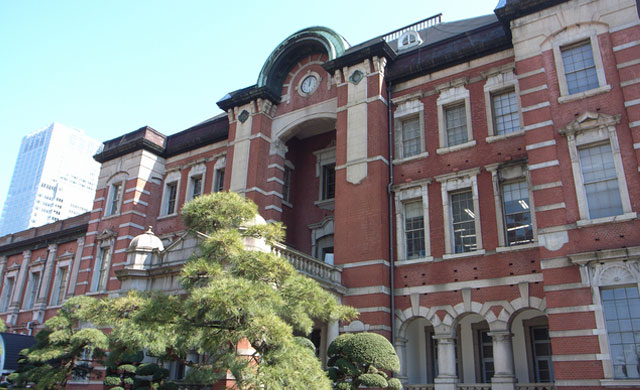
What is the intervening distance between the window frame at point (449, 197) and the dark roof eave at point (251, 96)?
8376 millimetres

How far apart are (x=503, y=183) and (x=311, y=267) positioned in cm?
640

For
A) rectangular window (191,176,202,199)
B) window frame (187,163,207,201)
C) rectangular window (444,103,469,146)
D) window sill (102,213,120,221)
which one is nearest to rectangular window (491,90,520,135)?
rectangular window (444,103,469,146)

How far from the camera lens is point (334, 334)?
53.5ft

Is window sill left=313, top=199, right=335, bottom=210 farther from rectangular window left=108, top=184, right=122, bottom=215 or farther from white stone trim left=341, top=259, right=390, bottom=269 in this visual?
rectangular window left=108, top=184, right=122, bottom=215

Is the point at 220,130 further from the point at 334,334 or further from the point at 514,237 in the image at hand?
the point at 514,237

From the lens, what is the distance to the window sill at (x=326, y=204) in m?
21.3

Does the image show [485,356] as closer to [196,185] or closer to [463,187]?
[463,187]

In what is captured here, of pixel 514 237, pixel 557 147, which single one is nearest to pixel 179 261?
pixel 514 237

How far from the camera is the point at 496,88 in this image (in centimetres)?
1738

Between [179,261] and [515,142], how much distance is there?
10.6m

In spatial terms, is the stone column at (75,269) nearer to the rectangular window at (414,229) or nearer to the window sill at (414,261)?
the window sill at (414,261)

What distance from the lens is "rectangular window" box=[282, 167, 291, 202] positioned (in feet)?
73.7

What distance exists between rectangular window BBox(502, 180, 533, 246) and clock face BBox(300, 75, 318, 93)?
29.5ft

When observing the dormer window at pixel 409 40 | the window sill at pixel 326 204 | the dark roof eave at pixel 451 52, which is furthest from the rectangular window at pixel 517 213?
the dormer window at pixel 409 40
